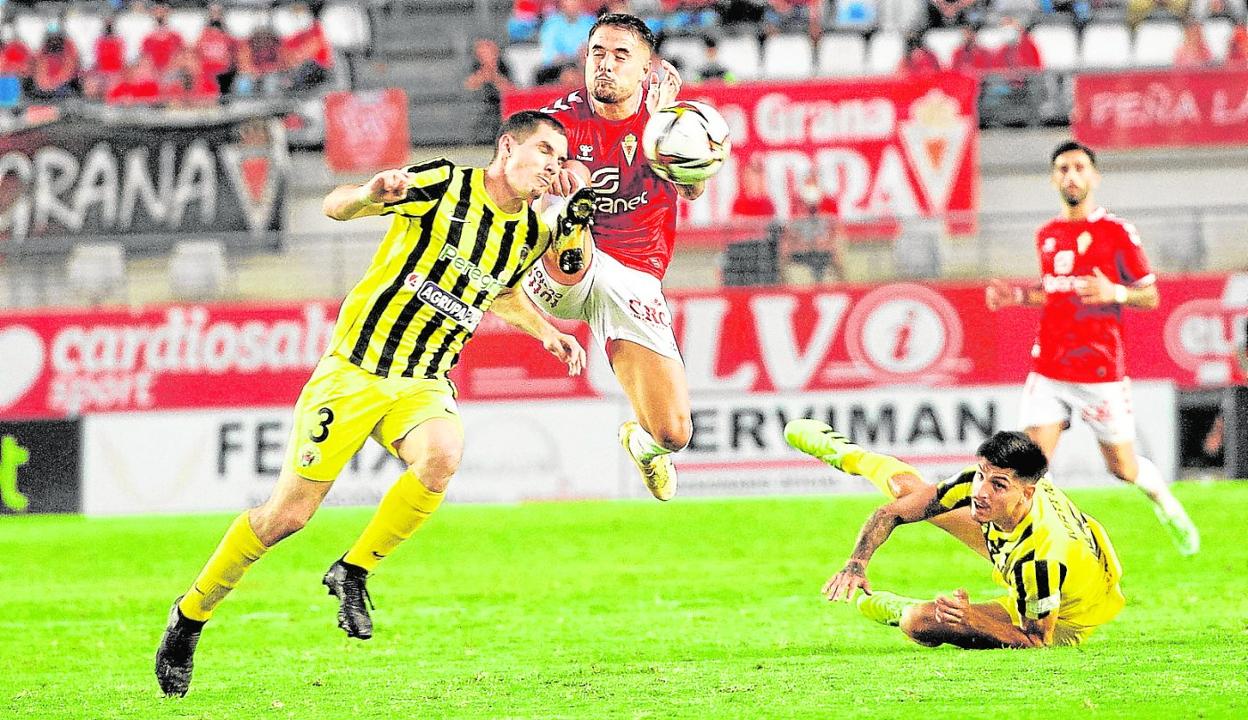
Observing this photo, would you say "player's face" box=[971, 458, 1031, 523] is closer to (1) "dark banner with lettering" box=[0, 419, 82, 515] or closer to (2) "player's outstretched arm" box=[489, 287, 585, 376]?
(2) "player's outstretched arm" box=[489, 287, 585, 376]

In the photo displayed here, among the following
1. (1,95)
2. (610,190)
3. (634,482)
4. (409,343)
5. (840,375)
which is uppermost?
(1,95)

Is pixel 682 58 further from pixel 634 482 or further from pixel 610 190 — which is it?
pixel 610 190

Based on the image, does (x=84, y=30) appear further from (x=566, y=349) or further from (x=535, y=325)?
(x=566, y=349)

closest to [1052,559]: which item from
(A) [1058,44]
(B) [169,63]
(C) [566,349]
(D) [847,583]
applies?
(D) [847,583]

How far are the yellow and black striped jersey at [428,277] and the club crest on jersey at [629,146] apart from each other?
1.34 m

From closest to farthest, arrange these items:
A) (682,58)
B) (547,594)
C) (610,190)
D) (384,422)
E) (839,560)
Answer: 1. (384,422)
2. (610,190)
3. (547,594)
4. (839,560)
5. (682,58)

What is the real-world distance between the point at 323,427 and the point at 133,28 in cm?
1445

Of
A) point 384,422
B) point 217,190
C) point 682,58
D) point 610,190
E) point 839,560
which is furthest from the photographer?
point 682,58

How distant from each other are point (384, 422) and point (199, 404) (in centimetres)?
844

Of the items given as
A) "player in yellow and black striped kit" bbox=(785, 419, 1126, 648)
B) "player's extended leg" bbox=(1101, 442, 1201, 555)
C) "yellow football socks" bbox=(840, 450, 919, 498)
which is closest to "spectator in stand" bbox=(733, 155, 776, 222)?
"player's extended leg" bbox=(1101, 442, 1201, 555)

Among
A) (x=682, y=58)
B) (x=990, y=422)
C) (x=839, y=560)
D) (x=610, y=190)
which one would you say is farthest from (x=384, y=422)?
(x=682, y=58)

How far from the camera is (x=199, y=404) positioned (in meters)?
13.9

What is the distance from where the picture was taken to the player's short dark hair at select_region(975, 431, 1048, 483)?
233 inches

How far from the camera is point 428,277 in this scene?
5980 mm
